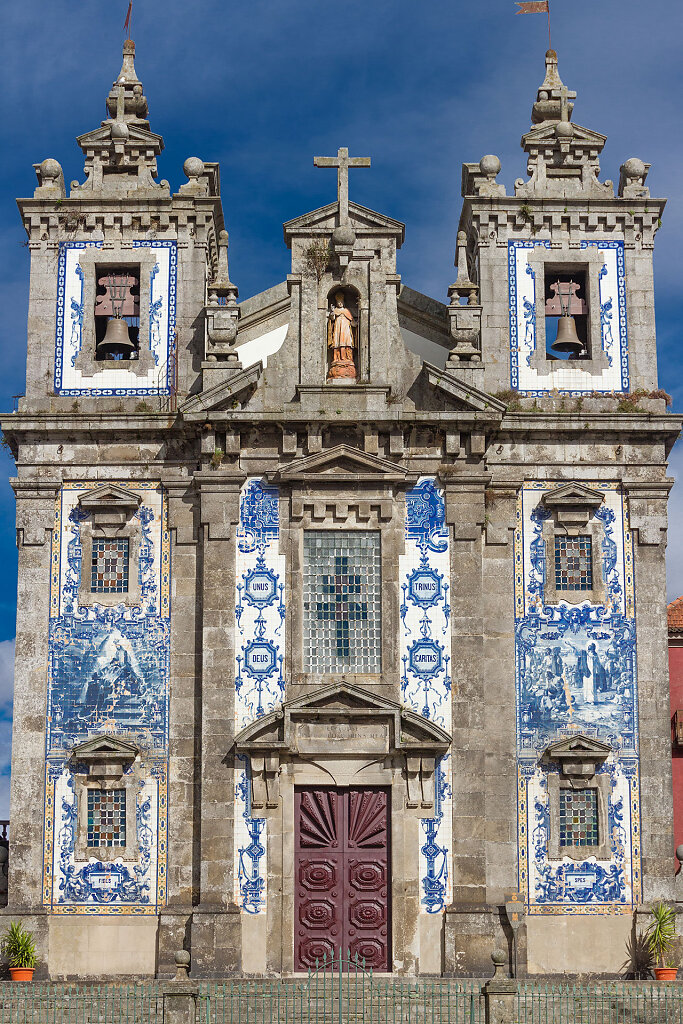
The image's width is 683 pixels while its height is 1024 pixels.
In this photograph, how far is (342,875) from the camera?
26.2m

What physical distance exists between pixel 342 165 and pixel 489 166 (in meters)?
2.74

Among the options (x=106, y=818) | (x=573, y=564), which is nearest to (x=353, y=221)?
(x=573, y=564)

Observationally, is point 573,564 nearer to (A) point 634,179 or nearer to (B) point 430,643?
(B) point 430,643

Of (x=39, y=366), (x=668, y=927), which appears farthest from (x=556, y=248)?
(x=668, y=927)

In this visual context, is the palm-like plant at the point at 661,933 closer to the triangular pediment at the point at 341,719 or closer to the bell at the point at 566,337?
the triangular pediment at the point at 341,719

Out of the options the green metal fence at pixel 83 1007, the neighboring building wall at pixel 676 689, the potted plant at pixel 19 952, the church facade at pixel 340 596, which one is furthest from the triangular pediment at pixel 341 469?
the green metal fence at pixel 83 1007

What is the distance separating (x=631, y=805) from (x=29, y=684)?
10155 millimetres

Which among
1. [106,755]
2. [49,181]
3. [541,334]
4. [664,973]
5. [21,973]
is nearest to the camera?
[21,973]

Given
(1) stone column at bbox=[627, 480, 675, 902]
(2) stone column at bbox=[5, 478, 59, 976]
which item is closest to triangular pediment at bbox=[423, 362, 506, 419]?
(1) stone column at bbox=[627, 480, 675, 902]

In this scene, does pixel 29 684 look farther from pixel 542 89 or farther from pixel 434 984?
pixel 542 89

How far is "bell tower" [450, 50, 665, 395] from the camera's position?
28484mm

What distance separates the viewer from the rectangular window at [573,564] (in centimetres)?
2758

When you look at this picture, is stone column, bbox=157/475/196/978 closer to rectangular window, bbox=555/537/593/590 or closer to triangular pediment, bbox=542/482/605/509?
triangular pediment, bbox=542/482/605/509

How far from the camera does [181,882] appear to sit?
26312mm
